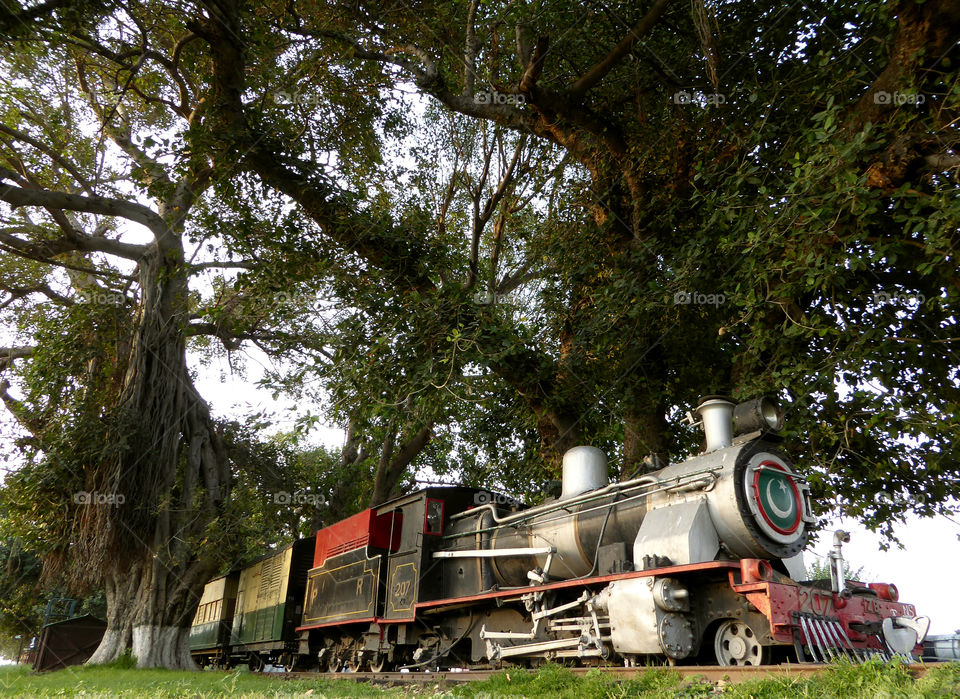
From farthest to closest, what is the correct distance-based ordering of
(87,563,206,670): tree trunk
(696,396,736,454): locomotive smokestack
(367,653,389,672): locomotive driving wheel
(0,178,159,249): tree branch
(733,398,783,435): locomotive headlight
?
(87,563,206,670): tree trunk < (0,178,159,249): tree branch < (367,653,389,672): locomotive driving wheel < (696,396,736,454): locomotive smokestack < (733,398,783,435): locomotive headlight

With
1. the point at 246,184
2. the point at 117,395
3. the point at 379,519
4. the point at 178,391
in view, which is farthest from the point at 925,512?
the point at 117,395

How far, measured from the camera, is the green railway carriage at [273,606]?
14305mm

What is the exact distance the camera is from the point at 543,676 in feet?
19.9

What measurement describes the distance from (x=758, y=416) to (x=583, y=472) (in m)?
2.55

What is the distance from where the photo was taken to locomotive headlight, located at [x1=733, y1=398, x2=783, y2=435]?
266 inches

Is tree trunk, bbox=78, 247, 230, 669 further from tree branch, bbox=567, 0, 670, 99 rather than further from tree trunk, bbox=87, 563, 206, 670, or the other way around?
tree branch, bbox=567, 0, 670, 99

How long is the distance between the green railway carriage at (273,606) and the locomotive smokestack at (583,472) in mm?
8700

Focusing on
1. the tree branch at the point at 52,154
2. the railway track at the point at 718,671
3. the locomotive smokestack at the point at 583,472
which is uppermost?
the tree branch at the point at 52,154

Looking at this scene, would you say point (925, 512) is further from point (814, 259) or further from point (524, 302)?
point (524, 302)

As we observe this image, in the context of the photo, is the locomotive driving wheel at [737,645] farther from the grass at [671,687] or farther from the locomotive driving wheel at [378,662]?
the locomotive driving wheel at [378,662]

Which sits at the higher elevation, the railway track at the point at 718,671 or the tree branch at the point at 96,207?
the tree branch at the point at 96,207

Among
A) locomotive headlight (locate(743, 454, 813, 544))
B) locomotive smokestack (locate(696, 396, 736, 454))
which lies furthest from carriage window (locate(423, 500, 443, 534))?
locomotive headlight (locate(743, 454, 813, 544))

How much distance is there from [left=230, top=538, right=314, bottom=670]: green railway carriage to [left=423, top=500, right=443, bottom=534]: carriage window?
610 centimetres

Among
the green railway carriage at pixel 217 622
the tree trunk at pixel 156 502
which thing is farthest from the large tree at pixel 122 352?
the green railway carriage at pixel 217 622
